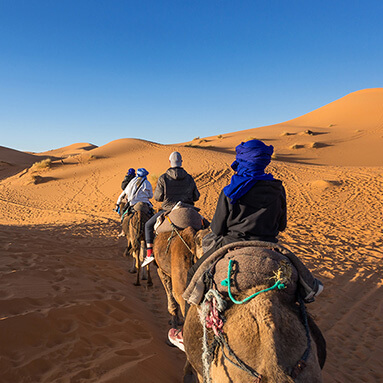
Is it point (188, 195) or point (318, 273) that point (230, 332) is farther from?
point (318, 273)

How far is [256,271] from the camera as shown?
2.01 meters

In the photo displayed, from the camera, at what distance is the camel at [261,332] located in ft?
5.45

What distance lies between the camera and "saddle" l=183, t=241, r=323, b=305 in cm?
200

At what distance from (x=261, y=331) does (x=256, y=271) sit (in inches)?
15.7

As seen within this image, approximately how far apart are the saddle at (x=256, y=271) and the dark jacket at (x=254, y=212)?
208 millimetres

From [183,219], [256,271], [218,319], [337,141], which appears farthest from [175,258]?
[337,141]

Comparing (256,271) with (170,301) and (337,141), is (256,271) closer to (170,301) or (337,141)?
(170,301)

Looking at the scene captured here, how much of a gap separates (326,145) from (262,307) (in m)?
34.5

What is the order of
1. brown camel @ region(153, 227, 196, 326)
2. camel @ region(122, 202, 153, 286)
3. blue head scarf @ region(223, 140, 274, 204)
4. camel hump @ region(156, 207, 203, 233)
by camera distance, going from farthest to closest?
camel @ region(122, 202, 153, 286) → camel hump @ region(156, 207, 203, 233) → brown camel @ region(153, 227, 196, 326) → blue head scarf @ region(223, 140, 274, 204)

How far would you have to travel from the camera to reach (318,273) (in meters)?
7.51

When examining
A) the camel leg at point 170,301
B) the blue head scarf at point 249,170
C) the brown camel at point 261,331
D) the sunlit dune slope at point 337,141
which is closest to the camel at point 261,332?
the brown camel at point 261,331

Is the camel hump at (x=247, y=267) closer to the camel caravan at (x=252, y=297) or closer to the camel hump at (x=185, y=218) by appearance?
→ the camel caravan at (x=252, y=297)

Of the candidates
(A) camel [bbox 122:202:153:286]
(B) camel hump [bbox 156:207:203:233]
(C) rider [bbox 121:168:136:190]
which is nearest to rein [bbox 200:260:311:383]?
(B) camel hump [bbox 156:207:203:233]

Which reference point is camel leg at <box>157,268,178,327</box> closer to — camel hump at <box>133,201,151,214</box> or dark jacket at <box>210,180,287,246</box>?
camel hump at <box>133,201,151,214</box>
